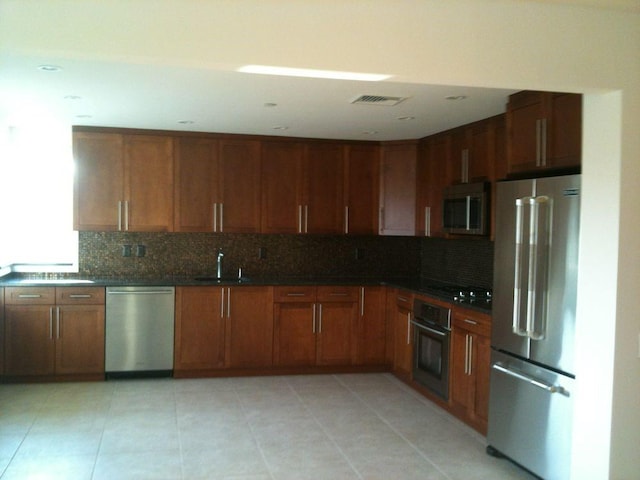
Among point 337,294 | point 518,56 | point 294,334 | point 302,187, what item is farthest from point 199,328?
point 518,56

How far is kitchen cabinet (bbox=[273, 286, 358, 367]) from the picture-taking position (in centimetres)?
622

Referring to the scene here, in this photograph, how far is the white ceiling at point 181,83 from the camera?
257 cm

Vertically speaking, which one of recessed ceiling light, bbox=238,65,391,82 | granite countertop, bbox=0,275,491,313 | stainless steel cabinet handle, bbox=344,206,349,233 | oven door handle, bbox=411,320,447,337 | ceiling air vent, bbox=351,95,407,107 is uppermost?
ceiling air vent, bbox=351,95,407,107

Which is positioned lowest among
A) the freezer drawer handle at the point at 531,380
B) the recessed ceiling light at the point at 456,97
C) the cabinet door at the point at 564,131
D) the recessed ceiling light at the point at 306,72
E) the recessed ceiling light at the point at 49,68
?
the freezer drawer handle at the point at 531,380

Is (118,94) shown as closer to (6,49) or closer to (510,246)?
(6,49)

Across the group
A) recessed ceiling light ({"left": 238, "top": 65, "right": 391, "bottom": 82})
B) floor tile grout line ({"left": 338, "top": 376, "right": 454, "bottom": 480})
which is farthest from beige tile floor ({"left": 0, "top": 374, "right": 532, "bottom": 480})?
recessed ceiling light ({"left": 238, "top": 65, "right": 391, "bottom": 82})

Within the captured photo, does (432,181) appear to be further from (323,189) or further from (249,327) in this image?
(249,327)

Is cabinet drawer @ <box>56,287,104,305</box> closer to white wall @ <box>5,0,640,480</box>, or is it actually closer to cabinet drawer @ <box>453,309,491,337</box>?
cabinet drawer @ <box>453,309,491,337</box>

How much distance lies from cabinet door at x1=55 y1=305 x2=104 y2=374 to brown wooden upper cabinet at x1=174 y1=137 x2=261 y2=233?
3.91ft

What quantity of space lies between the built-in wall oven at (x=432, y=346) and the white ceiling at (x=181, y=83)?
5.41ft

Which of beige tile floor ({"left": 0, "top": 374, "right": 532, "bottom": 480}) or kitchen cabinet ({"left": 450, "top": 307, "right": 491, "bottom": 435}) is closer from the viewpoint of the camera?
beige tile floor ({"left": 0, "top": 374, "right": 532, "bottom": 480})

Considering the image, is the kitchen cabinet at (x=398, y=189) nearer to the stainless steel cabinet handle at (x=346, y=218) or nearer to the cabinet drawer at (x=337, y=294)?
the stainless steel cabinet handle at (x=346, y=218)

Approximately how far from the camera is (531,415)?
3.75 metres

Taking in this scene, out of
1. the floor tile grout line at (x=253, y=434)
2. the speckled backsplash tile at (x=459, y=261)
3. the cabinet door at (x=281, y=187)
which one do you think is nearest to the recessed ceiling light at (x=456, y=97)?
the speckled backsplash tile at (x=459, y=261)
